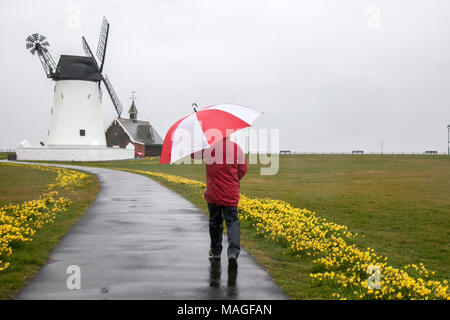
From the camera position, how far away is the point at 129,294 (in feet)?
18.9

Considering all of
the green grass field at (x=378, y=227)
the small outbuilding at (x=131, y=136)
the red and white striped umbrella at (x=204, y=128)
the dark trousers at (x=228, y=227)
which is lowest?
the green grass field at (x=378, y=227)

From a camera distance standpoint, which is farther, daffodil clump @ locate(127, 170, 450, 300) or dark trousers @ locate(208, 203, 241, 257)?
dark trousers @ locate(208, 203, 241, 257)

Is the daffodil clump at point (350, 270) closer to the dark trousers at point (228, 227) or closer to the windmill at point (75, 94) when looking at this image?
the dark trousers at point (228, 227)

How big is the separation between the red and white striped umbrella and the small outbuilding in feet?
→ 226

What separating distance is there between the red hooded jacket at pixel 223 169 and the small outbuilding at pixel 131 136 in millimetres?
68852

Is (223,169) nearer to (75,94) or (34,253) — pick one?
(34,253)

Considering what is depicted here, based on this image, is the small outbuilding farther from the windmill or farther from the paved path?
the paved path

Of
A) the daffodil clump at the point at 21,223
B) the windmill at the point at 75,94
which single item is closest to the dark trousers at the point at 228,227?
the daffodil clump at the point at 21,223

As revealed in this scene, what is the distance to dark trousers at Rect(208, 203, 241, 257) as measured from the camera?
7.16 meters

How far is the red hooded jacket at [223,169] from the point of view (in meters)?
6.99

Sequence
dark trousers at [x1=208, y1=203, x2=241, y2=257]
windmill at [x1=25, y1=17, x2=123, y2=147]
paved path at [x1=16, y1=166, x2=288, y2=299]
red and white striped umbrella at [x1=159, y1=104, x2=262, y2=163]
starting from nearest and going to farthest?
1. paved path at [x1=16, y1=166, x2=288, y2=299]
2. red and white striped umbrella at [x1=159, y1=104, x2=262, y2=163]
3. dark trousers at [x1=208, y1=203, x2=241, y2=257]
4. windmill at [x1=25, y1=17, x2=123, y2=147]

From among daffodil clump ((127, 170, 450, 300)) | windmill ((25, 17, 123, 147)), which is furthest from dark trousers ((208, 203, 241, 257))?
windmill ((25, 17, 123, 147))
